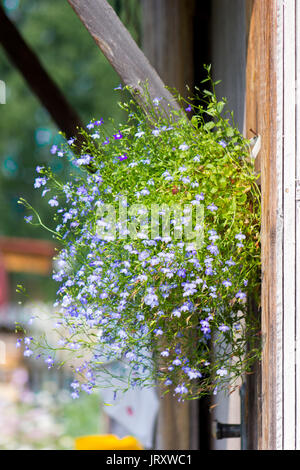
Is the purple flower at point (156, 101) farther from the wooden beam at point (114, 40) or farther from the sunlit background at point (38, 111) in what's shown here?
the sunlit background at point (38, 111)

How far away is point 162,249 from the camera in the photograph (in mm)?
1310

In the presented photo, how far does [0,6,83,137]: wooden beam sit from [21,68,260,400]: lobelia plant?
1010mm

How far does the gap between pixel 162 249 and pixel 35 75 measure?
151 centimetres

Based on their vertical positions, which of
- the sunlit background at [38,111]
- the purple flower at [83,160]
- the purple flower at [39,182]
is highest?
the sunlit background at [38,111]

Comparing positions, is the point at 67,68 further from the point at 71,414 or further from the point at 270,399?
the point at 270,399

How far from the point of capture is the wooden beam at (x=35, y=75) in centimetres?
242

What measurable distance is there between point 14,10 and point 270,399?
434 inches

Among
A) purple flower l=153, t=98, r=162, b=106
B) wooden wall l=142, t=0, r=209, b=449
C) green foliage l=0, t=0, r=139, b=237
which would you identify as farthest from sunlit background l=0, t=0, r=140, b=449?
purple flower l=153, t=98, r=162, b=106

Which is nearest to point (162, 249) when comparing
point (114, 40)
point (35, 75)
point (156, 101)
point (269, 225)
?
point (269, 225)

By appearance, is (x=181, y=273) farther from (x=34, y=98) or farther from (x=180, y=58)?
(x=34, y=98)

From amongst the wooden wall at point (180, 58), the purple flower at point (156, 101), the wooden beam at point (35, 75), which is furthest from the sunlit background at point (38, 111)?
the purple flower at point (156, 101)
